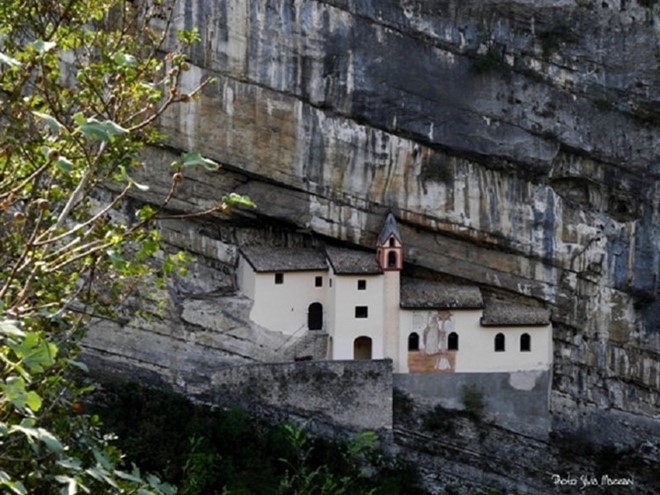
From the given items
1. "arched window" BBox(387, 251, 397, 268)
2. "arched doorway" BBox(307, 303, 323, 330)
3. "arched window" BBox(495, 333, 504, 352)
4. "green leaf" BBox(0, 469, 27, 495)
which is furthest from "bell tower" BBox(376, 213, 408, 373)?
"green leaf" BBox(0, 469, 27, 495)

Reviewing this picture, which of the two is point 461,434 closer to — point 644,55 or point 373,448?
point 373,448

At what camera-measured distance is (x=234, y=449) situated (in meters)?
28.2

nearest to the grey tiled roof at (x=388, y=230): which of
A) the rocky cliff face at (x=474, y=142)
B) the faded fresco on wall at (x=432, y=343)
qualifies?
the rocky cliff face at (x=474, y=142)

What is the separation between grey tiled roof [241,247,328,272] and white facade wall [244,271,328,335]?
17cm

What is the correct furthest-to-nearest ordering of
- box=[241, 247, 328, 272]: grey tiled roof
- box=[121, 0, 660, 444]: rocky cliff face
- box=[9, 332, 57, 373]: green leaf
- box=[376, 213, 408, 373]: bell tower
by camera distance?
1. box=[376, 213, 408, 373]: bell tower
2. box=[241, 247, 328, 272]: grey tiled roof
3. box=[121, 0, 660, 444]: rocky cliff face
4. box=[9, 332, 57, 373]: green leaf

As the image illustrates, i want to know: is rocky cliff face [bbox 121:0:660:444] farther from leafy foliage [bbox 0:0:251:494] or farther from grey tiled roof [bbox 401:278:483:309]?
leafy foliage [bbox 0:0:251:494]

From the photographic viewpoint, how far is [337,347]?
30.4 meters

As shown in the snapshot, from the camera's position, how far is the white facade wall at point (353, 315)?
99.2 feet

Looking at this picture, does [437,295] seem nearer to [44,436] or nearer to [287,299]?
[287,299]

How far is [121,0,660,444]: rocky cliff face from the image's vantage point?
29297mm

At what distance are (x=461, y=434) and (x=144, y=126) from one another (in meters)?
21.9

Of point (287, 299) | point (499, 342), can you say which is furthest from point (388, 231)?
point (499, 342)

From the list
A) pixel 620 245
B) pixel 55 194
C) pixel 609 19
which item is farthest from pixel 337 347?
pixel 55 194

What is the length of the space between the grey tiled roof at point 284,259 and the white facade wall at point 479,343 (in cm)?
229
